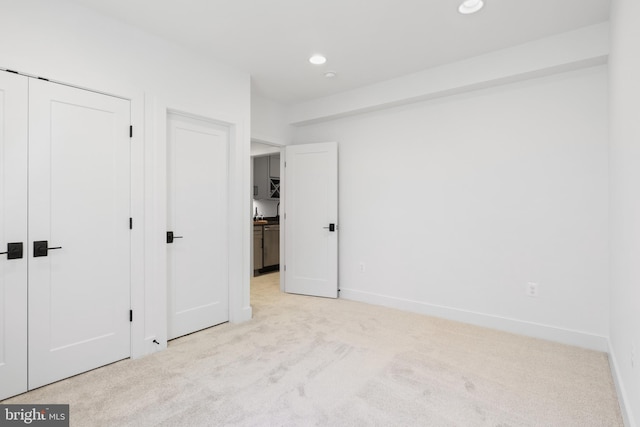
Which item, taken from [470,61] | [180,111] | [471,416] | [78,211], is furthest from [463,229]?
[78,211]

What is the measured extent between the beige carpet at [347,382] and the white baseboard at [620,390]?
53 millimetres

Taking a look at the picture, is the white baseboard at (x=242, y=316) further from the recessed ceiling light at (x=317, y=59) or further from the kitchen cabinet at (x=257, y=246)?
the recessed ceiling light at (x=317, y=59)

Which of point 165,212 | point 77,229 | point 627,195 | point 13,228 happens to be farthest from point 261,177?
point 627,195

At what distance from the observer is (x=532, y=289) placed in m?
3.17

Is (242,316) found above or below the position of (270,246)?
below

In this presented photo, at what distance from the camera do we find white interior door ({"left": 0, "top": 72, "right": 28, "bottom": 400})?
2098 millimetres

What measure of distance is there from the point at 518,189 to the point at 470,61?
135 cm

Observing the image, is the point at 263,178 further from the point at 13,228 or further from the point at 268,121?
the point at 13,228

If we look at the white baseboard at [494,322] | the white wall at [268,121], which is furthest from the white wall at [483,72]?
the white baseboard at [494,322]

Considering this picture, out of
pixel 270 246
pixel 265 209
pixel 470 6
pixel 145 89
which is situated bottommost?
pixel 270 246

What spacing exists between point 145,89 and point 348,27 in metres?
1.78

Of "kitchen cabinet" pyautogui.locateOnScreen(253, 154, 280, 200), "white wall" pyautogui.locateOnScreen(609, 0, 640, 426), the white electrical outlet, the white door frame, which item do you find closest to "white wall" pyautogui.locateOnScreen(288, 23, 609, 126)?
"white wall" pyautogui.locateOnScreen(609, 0, 640, 426)

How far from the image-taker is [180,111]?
3.02 metres

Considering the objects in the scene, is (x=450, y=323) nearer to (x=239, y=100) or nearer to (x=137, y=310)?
(x=137, y=310)
